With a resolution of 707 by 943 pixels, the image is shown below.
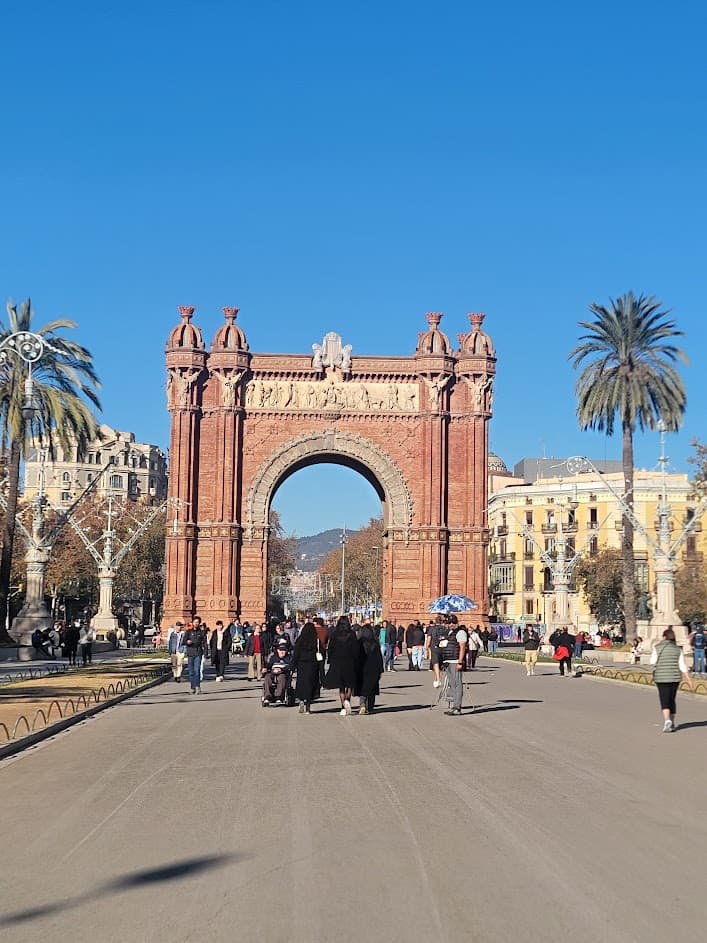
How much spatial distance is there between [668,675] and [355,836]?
10.4 m

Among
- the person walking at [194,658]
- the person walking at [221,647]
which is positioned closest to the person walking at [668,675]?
the person walking at [194,658]

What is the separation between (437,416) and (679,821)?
165ft

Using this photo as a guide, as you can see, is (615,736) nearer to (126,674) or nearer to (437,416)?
(126,674)

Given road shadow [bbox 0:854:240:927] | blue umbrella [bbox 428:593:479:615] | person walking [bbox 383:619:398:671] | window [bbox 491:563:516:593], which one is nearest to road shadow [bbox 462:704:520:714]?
road shadow [bbox 0:854:240:927]

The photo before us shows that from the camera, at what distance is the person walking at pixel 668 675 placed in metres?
18.4

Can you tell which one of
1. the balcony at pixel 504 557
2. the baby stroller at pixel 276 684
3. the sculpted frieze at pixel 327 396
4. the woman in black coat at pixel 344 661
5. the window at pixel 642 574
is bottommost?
the baby stroller at pixel 276 684

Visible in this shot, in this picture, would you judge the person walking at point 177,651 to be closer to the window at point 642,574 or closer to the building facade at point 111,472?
the window at point 642,574

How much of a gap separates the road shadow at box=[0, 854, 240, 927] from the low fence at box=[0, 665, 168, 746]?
766 centimetres

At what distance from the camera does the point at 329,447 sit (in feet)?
198

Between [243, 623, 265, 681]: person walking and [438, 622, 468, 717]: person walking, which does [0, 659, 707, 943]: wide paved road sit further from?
[243, 623, 265, 681]: person walking

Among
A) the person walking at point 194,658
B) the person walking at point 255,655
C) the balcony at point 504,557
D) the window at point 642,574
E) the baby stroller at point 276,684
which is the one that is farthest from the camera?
the balcony at point 504,557

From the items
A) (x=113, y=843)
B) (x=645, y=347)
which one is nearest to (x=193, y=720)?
(x=113, y=843)

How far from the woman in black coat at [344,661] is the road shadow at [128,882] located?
12.7 meters

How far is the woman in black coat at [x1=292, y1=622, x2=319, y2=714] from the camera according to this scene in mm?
21766
